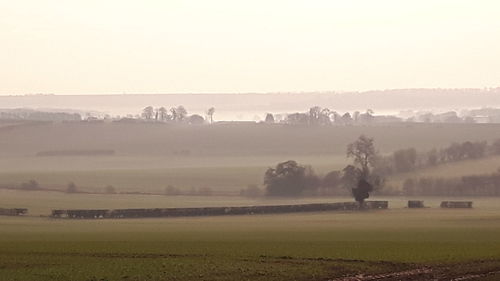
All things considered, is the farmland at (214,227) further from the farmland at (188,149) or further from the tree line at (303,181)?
the tree line at (303,181)

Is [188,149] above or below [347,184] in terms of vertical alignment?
above

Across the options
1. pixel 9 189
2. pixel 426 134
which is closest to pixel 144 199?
pixel 9 189

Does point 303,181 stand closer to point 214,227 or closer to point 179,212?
point 179,212

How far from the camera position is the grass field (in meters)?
37.9

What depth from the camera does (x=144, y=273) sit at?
121 feet

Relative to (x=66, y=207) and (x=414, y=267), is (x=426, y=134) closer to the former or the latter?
(x=66, y=207)

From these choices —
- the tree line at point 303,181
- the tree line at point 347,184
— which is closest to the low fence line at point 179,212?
the tree line at point 347,184

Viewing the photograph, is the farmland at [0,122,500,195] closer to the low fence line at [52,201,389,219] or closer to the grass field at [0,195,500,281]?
the low fence line at [52,201,389,219]

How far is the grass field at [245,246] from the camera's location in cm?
3794

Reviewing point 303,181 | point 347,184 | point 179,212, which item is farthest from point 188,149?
point 179,212

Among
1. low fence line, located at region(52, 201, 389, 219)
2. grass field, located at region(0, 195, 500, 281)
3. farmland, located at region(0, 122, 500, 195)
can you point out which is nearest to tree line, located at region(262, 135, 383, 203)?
farmland, located at region(0, 122, 500, 195)

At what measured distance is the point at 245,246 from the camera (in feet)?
157

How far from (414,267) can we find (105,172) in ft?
296

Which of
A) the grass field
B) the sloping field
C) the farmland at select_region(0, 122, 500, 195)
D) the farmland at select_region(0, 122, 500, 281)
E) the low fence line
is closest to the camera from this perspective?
the grass field
